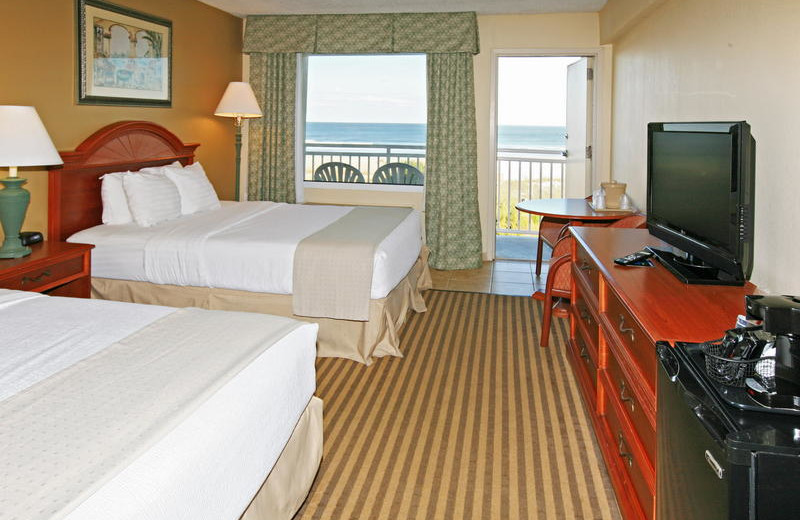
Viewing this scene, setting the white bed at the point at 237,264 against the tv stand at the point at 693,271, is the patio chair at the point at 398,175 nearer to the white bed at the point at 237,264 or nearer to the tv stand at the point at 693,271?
the white bed at the point at 237,264

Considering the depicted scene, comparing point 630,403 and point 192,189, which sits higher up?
point 192,189

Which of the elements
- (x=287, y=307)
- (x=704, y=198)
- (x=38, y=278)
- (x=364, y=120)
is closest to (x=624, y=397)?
(x=704, y=198)

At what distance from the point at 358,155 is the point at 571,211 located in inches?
117

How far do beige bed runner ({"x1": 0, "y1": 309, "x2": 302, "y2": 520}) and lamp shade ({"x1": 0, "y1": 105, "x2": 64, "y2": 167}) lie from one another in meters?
1.68

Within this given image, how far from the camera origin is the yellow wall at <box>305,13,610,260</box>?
6.05 meters

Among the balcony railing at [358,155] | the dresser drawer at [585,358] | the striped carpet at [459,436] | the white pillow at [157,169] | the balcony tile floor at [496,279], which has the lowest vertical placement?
the striped carpet at [459,436]

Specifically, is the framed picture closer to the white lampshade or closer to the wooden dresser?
the white lampshade

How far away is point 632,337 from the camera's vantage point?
2102 mm

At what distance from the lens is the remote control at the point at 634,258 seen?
8.51 ft

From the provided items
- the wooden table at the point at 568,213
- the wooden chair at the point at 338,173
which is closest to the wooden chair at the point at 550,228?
the wooden table at the point at 568,213

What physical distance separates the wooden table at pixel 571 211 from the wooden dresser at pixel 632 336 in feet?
4.87

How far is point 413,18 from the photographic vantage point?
6121 mm

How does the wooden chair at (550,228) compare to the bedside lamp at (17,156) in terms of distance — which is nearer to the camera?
the bedside lamp at (17,156)

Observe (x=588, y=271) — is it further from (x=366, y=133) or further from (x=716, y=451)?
(x=366, y=133)
